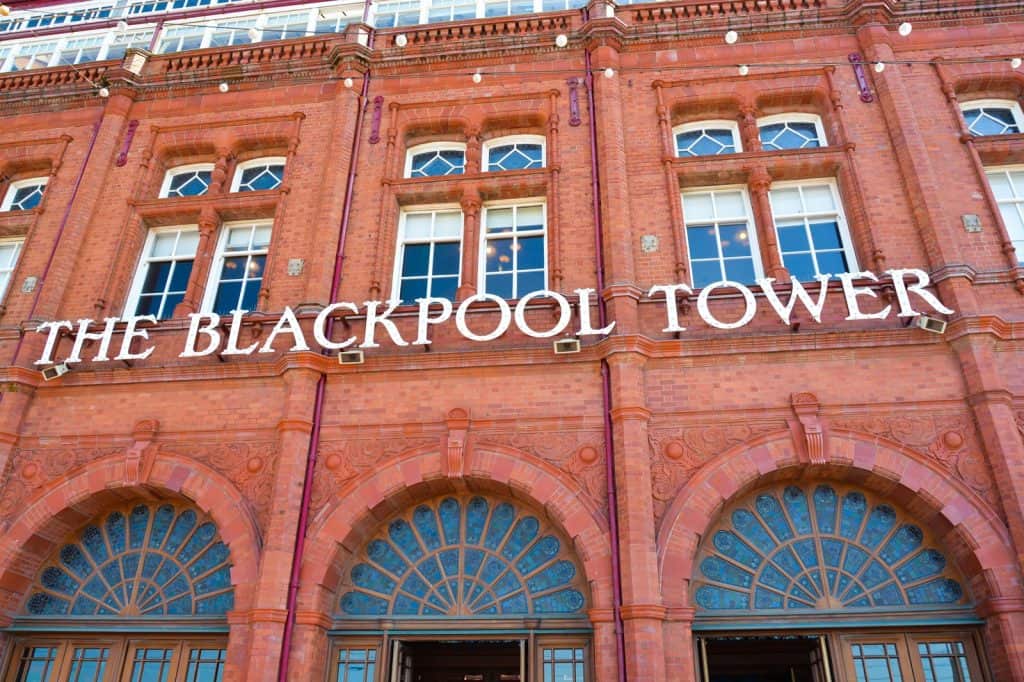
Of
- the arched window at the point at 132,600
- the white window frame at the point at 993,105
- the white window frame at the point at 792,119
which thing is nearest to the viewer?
the arched window at the point at 132,600

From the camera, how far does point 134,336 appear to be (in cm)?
1071

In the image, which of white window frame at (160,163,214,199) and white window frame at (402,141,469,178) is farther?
white window frame at (160,163,214,199)

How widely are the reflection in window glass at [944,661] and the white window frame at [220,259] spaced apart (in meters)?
9.99

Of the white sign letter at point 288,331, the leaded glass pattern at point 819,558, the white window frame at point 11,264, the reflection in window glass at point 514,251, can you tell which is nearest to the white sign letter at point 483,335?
the reflection in window glass at point 514,251

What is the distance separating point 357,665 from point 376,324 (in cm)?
446

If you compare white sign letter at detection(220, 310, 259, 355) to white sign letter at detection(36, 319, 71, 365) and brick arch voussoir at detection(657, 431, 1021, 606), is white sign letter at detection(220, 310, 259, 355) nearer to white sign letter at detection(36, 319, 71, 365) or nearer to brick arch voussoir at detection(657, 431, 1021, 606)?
white sign letter at detection(36, 319, 71, 365)

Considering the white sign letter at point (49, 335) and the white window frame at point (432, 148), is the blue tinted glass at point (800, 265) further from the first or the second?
the white sign letter at point (49, 335)

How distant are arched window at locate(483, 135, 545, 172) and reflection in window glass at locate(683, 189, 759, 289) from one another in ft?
8.84

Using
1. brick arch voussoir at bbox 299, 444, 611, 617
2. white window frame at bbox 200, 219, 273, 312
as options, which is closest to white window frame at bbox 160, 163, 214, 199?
white window frame at bbox 200, 219, 273, 312

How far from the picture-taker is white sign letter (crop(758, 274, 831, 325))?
925cm

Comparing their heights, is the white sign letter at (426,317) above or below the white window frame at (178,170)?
below

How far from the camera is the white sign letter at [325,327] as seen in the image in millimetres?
9766

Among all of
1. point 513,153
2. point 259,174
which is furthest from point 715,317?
point 259,174

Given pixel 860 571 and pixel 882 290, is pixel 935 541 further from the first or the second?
pixel 882 290
